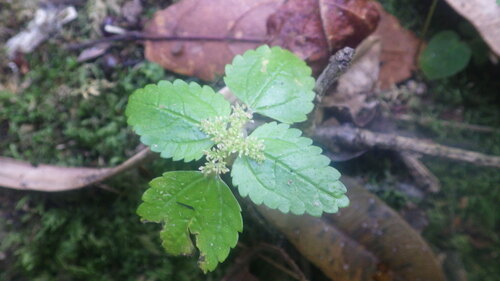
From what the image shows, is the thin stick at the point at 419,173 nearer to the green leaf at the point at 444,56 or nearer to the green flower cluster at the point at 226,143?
the green leaf at the point at 444,56

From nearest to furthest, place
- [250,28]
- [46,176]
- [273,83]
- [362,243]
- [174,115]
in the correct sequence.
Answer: [174,115]
[273,83]
[362,243]
[46,176]
[250,28]

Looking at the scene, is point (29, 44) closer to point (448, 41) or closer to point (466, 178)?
point (448, 41)

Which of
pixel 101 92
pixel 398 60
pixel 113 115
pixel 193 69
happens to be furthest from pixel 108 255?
pixel 398 60

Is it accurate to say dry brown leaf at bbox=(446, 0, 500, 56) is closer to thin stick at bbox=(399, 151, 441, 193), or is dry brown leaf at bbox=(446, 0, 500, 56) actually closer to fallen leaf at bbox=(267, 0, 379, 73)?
fallen leaf at bbox=(267, 0, 379, 73)

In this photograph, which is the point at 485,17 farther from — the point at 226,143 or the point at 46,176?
the point at 46,176

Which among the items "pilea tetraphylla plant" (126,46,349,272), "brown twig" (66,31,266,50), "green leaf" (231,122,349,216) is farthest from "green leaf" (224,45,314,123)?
"brown twig" (66,31,266,50)

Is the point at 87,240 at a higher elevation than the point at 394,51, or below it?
below

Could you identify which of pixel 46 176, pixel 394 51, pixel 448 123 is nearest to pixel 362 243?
pixel 448 123

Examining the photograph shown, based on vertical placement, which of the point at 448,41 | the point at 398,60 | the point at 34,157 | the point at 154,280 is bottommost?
the point at 154,280
